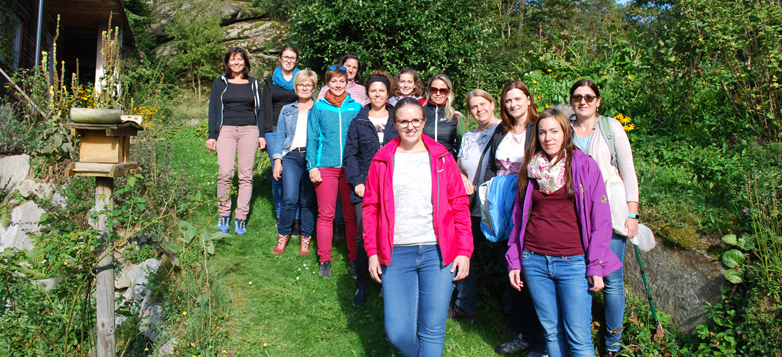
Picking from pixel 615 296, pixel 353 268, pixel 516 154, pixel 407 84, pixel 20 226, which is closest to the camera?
pixel 615 296

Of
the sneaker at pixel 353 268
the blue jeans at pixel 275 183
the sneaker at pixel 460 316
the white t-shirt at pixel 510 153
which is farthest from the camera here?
the blue jeans at pixel 275 183

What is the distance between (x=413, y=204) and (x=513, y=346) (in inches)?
62.8

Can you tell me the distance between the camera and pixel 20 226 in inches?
223

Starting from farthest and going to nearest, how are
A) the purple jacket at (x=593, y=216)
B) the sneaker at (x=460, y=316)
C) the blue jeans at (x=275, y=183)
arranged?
the blue jeans at (x=275, y=183)
the sneaker at (x=460, y=316)
the purple jacket at (x=593, y=216)

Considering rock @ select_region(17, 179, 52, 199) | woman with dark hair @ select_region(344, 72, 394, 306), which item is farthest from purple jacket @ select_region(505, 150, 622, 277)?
rock @ select_region(17, 179, 52, 199)

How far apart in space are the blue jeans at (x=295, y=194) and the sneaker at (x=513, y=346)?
7.82 ft

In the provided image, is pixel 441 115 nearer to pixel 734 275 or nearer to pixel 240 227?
pixel 734 275

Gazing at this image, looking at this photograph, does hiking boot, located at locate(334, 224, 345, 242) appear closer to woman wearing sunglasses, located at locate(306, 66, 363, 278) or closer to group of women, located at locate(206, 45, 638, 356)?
woman wearing sunglasses, located at locate(306, 66, 363, 278)

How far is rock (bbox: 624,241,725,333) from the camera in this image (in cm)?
331

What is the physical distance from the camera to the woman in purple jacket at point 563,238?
9.15ft

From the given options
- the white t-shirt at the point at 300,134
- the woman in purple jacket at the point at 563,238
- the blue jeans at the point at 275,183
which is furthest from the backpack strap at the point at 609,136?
the blue jeans at the point at 275,183

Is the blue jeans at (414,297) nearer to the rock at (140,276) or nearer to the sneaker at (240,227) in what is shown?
the rock at (140,276)

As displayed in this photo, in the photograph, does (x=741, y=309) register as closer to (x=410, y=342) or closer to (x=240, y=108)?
(x=410, y=342)

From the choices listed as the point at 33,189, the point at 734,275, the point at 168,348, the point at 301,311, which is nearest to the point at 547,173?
the point at 734,275
